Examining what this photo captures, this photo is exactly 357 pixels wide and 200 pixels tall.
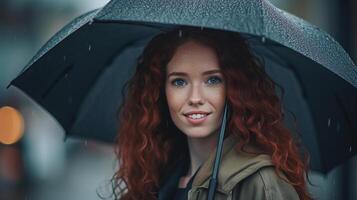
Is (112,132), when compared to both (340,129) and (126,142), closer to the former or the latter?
(126,142)

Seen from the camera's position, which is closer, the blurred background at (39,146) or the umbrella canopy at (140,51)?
the umbrella canopy at (140,51)

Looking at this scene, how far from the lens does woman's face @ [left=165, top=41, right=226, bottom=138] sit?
363 centimetres

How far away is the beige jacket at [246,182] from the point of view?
3.43 meters

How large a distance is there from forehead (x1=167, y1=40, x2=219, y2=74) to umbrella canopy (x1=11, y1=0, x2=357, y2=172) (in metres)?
0.16

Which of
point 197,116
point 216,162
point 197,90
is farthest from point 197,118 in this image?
point 216,162

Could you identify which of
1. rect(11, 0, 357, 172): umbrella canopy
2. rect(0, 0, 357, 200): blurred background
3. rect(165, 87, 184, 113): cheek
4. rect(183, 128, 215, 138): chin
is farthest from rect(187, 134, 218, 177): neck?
rect(0, 0, 357, 200): blurred background

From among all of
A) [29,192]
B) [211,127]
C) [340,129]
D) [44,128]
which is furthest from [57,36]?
[44,128]

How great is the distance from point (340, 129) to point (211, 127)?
746 mm

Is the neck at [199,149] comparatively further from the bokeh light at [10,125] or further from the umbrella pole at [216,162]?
the bokeh light at [10,125]

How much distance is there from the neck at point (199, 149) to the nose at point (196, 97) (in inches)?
7.8

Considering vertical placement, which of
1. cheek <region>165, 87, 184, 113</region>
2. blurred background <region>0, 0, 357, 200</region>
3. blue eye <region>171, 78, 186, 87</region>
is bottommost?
blurred background <region>0, 0, 357, 200</region>

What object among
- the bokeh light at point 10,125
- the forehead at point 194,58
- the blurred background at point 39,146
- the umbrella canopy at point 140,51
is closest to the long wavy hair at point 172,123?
the forehead at point 194,58

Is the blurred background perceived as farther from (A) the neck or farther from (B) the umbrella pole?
(B) the umbrella pole

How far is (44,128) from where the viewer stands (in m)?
14.2
